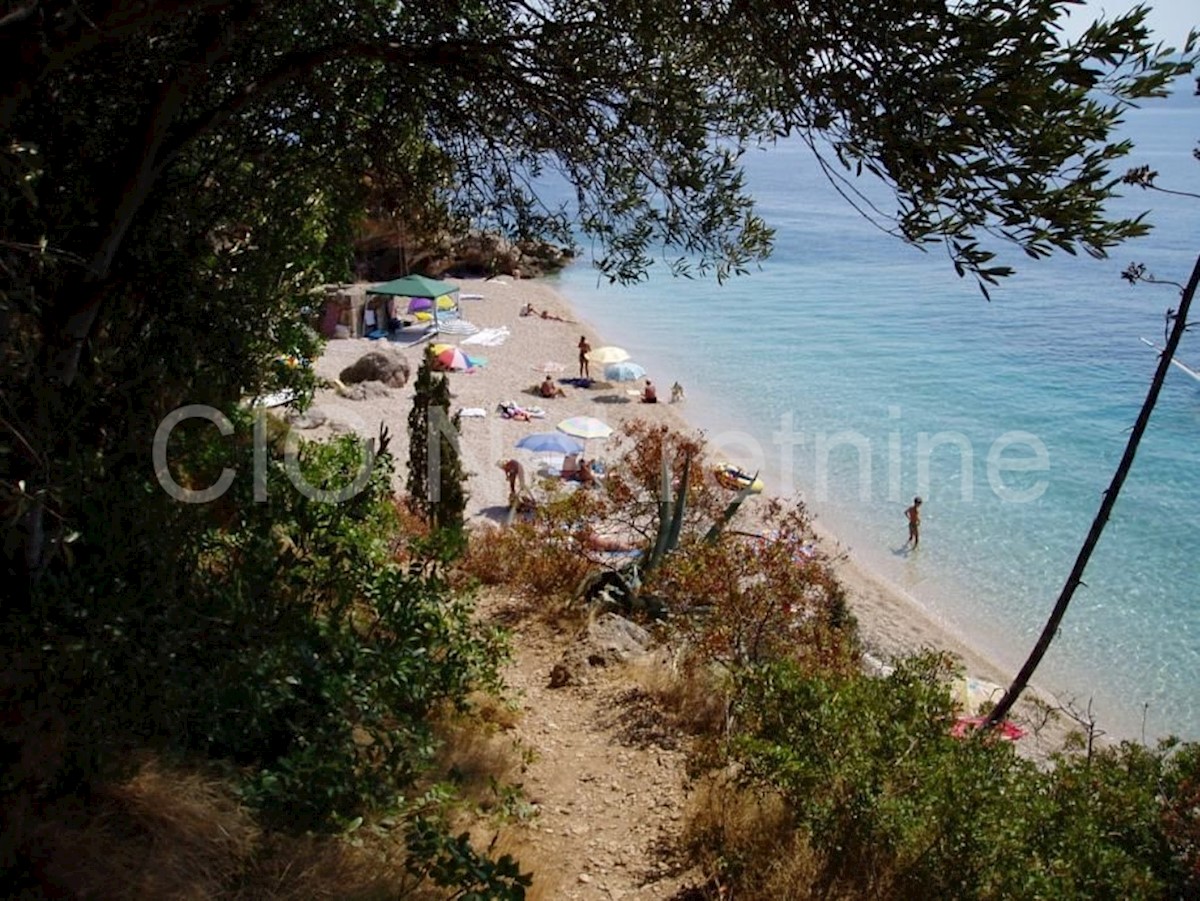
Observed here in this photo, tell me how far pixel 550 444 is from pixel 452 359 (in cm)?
986

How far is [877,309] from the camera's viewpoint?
53750 mm

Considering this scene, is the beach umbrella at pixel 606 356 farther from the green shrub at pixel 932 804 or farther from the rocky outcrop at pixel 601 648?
the green shrub at pixel 932 804

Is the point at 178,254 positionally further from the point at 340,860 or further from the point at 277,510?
the point at 340,860

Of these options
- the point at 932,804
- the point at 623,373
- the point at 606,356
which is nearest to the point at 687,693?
the point at 932,804

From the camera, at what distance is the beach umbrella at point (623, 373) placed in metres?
33.3

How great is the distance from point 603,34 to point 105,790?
4.67m

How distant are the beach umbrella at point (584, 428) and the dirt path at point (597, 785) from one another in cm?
1580

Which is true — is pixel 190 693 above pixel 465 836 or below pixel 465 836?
above

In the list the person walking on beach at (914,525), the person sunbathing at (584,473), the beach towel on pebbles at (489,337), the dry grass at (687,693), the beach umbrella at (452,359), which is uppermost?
the beach towel on pebbles at (489,337)

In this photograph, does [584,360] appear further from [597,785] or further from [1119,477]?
[597,785]

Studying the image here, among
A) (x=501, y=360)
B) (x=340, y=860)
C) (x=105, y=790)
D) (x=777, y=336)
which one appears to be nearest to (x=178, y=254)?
(x=105, y=790)

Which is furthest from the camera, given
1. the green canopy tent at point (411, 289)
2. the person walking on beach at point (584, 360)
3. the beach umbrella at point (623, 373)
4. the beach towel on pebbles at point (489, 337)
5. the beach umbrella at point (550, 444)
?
the beach towel on pebbles at point (489, 337)

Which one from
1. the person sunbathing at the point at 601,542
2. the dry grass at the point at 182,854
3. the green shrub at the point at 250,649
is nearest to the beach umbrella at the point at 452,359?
the person sunbathing at the point at 601,542

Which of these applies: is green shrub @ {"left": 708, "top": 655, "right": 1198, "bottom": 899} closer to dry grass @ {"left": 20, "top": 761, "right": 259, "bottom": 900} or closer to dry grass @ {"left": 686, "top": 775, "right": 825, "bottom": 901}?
dry grass @ {"left": 686, "top": 775, "right": 825, "bottom": 901}
